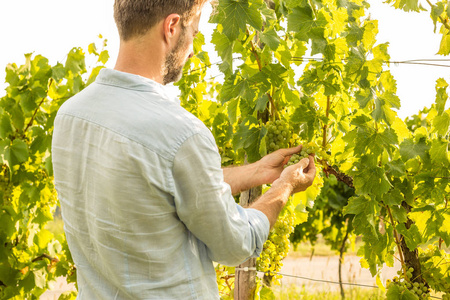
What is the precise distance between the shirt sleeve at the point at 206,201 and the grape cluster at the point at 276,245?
130 centimetres

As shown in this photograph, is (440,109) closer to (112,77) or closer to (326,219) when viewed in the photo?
(112,77)

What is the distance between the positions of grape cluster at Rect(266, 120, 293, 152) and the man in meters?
0.79

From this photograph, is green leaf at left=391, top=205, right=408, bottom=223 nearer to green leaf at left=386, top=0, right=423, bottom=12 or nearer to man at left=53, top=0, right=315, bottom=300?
green leaf at left=386, top=0, right=423, bottom=12

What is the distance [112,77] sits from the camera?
137cm

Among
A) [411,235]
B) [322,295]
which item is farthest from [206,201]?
[322,295]

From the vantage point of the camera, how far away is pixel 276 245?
2.67 meters

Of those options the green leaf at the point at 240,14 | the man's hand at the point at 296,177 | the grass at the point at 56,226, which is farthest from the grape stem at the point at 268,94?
the grass at the point at 56,226

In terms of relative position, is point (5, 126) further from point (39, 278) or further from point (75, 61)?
point (39, 278)

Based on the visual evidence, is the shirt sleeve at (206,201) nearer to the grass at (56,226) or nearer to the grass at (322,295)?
the grass at (322,295)

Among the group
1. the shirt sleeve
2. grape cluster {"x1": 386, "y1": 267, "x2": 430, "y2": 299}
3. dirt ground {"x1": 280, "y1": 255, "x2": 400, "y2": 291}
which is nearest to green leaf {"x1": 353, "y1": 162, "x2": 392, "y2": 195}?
grape cluster {"x1": 386, "y1": 267, "x2": 430, "y2": 299}

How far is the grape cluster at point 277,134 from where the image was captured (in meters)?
2.21

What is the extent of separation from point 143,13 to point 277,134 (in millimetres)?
1010

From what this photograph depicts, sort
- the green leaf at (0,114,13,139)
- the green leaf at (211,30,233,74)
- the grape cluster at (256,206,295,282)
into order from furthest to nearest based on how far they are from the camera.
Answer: the green leaf at (0,114,13,139), the grape cluster at (256,206,295,282), the green leaf at (211,30,233,74)

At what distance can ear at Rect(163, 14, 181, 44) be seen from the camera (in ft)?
4.50
